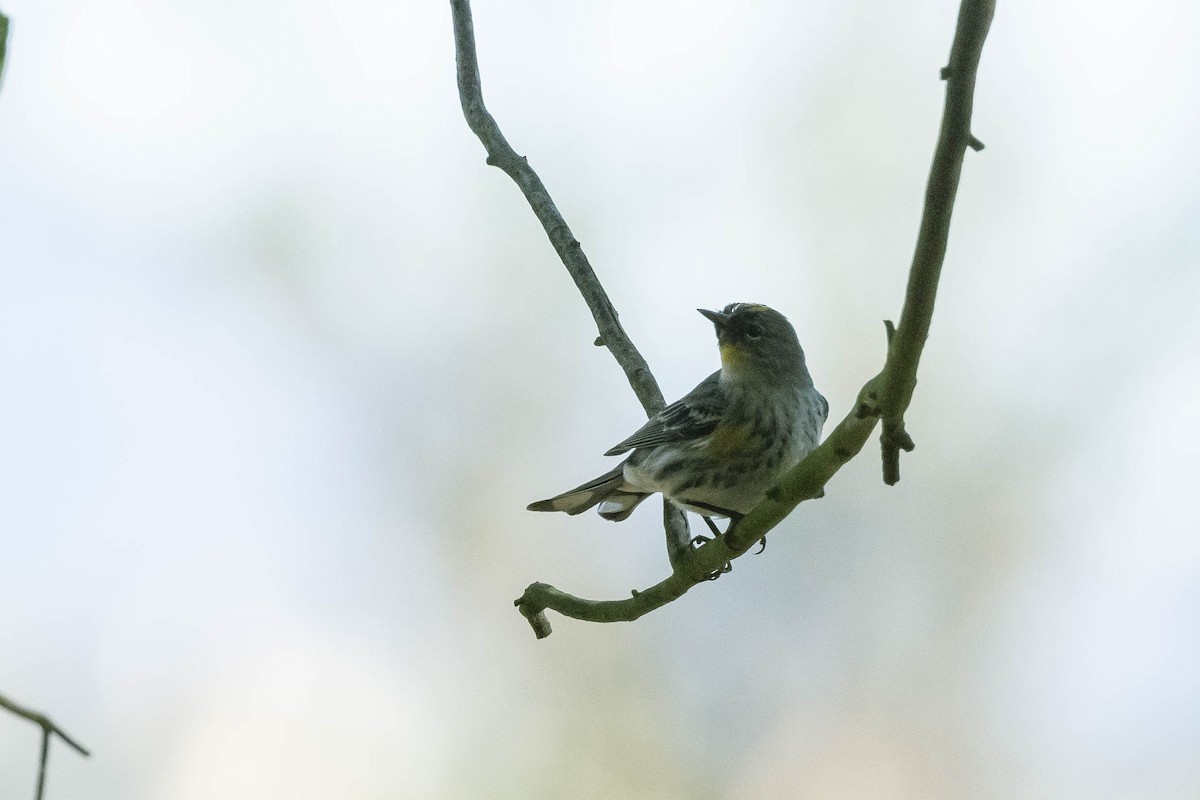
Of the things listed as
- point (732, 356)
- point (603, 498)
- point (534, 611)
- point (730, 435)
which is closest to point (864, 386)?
point (534, 611)

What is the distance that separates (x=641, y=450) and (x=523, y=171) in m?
1.38

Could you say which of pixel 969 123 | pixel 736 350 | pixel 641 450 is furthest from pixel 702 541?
pixel 969 123

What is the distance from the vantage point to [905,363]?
2584 millimetres

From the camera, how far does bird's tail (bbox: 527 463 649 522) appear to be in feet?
17.6

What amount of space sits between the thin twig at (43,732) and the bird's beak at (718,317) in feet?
14.1

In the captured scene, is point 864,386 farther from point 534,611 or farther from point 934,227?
point 534,611

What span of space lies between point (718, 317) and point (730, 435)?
814mm

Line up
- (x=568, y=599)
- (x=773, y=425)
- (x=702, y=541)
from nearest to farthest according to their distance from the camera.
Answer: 1. (x=568, y=599)
2. (x=702, y=541)
3. (x=773, y=425)

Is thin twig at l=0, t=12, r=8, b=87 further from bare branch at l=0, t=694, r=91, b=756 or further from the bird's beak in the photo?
the bird's beak

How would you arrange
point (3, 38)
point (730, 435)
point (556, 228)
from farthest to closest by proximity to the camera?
point (730, 435) → point (556, 228) → point (3, 38)

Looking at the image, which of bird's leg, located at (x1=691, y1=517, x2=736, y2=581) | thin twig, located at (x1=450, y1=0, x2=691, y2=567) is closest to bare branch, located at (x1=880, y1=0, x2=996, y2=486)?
bird's leg, located at (x1=691, y1=517, x2=736, y2=581)

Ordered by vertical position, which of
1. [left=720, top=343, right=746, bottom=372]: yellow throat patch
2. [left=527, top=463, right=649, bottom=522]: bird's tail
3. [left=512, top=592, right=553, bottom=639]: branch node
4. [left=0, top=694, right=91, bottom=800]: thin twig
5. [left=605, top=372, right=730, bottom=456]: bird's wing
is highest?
[left=720, top=343, right=746, bottom=372]: yellow throat patch

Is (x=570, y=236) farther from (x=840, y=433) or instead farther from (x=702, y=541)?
(x=840, y=433)

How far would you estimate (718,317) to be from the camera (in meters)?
5.66
